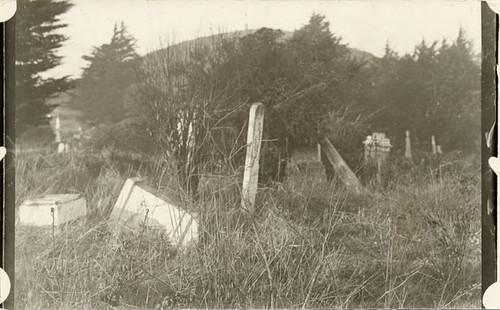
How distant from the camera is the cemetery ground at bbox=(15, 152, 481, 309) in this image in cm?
323

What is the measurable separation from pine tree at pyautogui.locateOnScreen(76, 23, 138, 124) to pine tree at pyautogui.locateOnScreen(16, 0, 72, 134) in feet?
0.53

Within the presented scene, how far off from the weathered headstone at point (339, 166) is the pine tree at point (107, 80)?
1.52 metres

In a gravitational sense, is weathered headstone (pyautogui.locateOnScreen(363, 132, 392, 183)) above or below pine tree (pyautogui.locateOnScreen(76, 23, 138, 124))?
below

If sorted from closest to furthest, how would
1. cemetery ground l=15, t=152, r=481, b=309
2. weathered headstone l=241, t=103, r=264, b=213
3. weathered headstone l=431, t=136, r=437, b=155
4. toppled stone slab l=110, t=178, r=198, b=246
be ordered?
cemetery ground l=15, t=152, r=481, b=309 → toppled stone slab l=110, t=178, r=198, b=246 → weathered headstone l=241, t=103, r=264, b=213 → weathered headstone l=431, t=136, r=437, b=155

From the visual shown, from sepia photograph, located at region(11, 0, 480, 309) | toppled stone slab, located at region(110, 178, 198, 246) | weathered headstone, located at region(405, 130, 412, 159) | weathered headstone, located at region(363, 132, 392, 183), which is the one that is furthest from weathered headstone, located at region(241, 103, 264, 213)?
weathered headstone, located at region(405, 130, 412, 159)

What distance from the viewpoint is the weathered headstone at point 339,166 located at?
3.56 metres

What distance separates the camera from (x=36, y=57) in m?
3.33

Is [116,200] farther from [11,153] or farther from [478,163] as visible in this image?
[478,163]

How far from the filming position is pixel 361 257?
11.2ft

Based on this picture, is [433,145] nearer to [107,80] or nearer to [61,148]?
[107,80]

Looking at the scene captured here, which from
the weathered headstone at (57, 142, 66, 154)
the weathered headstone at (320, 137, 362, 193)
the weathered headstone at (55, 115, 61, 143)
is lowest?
the weathered headstone at (320, 137, 362, 193)

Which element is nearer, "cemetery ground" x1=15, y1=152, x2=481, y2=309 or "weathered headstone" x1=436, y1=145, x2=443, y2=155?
"cemetery ground" x1=15, y1=152, x2=481, y2=309

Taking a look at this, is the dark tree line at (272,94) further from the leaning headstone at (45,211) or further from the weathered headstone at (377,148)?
the leaning headstone at (45,211)

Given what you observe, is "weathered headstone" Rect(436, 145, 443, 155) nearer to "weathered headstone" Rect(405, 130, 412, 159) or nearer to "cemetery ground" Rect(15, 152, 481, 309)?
"cemetery ground" Rect(15, 152, 481, 309)
